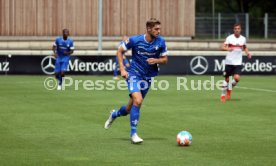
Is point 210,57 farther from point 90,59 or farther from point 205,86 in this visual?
point 205,86

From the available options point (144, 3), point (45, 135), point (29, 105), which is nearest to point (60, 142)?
point (45, 135)

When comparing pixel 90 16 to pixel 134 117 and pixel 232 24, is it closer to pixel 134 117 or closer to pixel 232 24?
pixel 232 24

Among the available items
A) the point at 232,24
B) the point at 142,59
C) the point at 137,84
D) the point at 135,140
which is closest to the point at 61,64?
the point at 232,24

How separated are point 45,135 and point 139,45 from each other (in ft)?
8.21

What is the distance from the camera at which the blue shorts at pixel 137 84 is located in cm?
1450

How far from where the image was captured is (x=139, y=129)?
54.3 feet

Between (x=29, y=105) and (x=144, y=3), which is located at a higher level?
(x=144, y=3)

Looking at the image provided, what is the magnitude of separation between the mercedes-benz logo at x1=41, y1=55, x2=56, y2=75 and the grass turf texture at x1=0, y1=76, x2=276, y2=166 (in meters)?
12.0

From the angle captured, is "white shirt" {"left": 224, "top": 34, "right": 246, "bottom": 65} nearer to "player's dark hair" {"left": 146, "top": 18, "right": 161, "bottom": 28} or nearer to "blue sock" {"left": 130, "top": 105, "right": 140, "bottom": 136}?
"player's dark hair" {"left": 146, "top": 18, "right": 161, "bottom": 28}

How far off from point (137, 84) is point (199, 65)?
26699mm

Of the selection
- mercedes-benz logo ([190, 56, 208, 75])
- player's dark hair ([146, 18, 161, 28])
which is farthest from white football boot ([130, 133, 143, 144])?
mercedes-benz logo ([190, 56, 208, 75])

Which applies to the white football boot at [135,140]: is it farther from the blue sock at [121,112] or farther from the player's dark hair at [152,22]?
the player's dark hair at [152,22]

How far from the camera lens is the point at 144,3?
49.9 m
